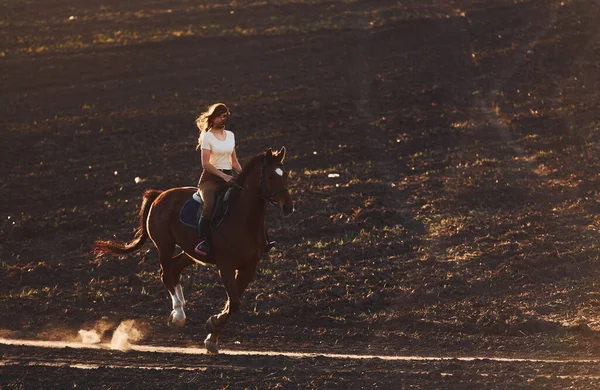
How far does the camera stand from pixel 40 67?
37344 millimetres

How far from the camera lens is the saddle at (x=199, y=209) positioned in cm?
1335

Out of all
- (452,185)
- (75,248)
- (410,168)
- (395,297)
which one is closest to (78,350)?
(395,297)

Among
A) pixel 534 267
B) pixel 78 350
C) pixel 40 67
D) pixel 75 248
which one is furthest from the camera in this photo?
pixel 40 67

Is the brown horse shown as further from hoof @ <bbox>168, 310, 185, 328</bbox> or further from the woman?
the woman

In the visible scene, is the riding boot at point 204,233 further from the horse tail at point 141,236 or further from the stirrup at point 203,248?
the horse tail at point 141,236

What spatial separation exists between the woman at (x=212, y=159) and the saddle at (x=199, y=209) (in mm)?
76

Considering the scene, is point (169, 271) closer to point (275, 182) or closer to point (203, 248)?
point (203, 248)

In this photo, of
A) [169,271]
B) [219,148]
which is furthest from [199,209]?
[169,271]

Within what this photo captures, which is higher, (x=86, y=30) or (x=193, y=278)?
(x=86, y=30)

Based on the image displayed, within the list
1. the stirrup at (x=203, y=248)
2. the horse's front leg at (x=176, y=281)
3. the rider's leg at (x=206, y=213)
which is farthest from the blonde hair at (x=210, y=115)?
the horse's front leg at (x=176, y=281)

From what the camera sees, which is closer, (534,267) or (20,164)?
(534,267)

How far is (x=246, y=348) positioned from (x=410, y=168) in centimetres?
1272

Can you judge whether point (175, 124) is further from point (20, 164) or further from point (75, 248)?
point (75, 248)

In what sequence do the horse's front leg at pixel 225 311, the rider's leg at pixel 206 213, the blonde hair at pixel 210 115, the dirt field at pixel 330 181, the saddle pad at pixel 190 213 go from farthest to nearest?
the dirt field at pixel 330 181 < the saddle pad at pixel 190 213 < the rider's leg at pixel 206 213 < the horse's front leg at pixel 225 311 < the blonde hair at pixel 210 115
